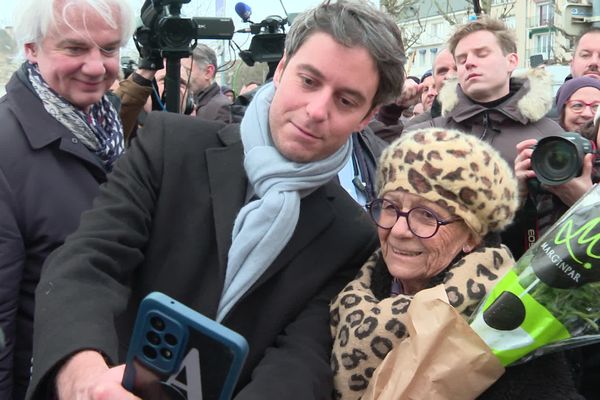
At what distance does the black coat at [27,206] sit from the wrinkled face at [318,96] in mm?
745

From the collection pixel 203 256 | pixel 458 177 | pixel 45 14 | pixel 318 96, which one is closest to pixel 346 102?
pixel 318 96

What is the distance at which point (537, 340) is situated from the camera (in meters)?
1.58

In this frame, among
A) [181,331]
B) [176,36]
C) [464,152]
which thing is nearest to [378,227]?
[464,152]

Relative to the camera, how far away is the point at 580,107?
401 centimetres

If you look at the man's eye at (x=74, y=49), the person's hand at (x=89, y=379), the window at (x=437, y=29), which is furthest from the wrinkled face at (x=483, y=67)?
the window at (x=437, y=29)

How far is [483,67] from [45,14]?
218cm

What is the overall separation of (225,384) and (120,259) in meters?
0.69

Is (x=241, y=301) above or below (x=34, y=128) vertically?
below

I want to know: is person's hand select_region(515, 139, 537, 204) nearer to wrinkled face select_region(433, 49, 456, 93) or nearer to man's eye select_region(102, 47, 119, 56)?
man's eye select_region(102, 47, 119, 56)

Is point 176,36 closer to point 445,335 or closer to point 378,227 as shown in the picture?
point 378,227

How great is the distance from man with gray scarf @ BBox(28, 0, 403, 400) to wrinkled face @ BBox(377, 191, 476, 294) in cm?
18

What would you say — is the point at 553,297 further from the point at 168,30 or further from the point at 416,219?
the point at 168,30

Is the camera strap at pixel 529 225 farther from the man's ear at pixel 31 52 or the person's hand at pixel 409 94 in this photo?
the man's ear at pixel 31 52

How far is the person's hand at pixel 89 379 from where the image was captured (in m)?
1.37
